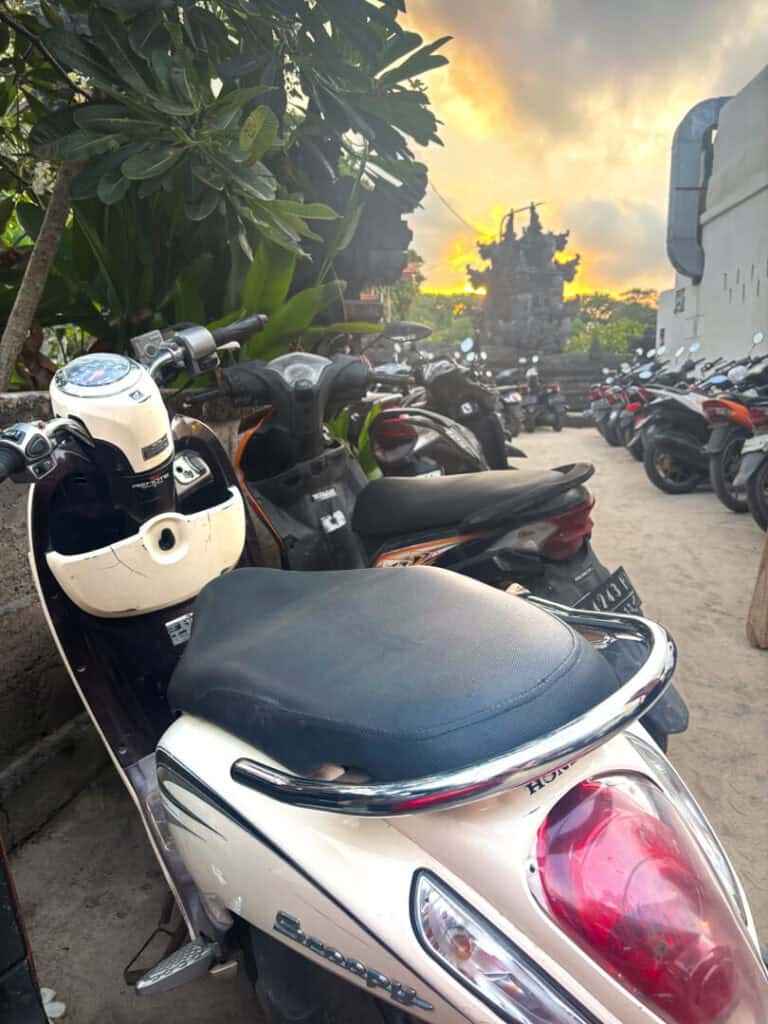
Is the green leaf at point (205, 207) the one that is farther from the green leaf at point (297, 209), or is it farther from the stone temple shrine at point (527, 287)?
the stone temple shrine at point (527, 287)

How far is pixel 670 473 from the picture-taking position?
6109 millimetres

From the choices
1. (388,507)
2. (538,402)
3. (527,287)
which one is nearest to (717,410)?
(388,507)

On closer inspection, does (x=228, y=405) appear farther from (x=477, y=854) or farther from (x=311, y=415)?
(x=477, y=854)

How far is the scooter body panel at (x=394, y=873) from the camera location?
0.69 meters

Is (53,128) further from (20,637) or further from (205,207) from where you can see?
(20,637)

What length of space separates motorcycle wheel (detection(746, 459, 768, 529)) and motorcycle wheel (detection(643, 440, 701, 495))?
74.9 inches

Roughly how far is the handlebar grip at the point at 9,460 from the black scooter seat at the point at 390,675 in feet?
1.11

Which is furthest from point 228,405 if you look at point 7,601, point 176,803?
point 176,803

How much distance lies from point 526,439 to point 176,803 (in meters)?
10.7

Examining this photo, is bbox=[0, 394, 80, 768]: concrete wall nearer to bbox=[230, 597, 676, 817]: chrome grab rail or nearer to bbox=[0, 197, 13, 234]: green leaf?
bbox=[0, 197, 13, 234]: green leaf

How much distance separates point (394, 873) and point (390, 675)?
208 mm

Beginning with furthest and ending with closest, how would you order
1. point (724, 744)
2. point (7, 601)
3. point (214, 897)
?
point (724, 744) < point (7, 601) < point (214, 897)

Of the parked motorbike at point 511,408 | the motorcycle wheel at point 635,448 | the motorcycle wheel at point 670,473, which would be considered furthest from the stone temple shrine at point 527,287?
the motorcycle wheel at point 670,473

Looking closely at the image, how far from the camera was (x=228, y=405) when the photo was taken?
2.43 m
